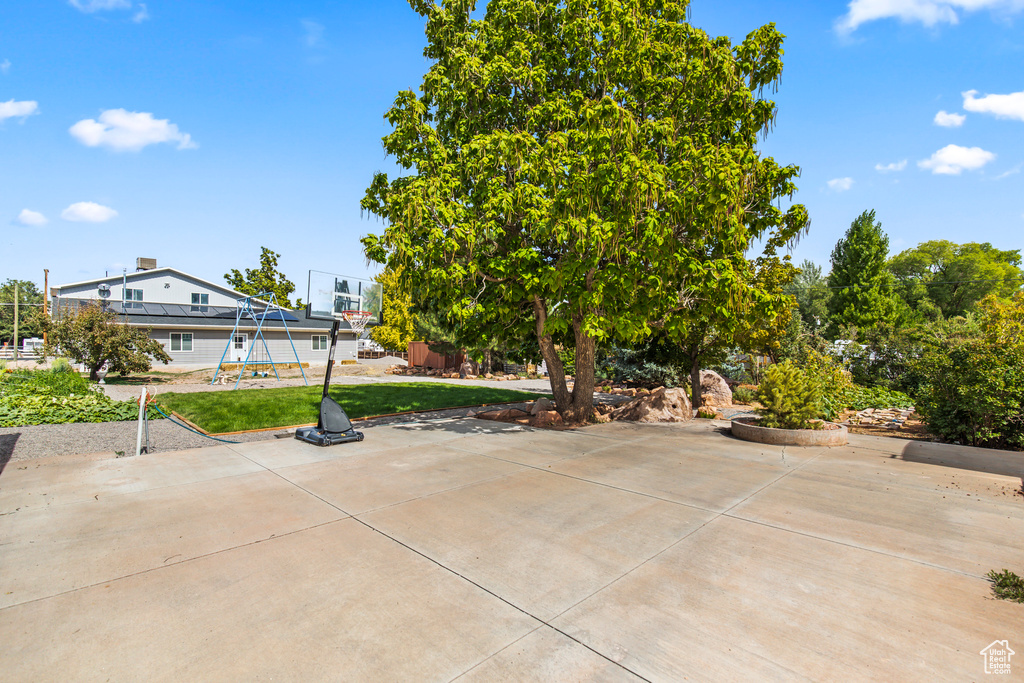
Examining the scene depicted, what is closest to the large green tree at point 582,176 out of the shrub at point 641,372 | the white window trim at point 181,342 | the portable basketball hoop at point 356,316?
the portable basketball hoop at point 356,316

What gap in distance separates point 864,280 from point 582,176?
40.2m

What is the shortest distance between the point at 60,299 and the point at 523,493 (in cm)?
3225

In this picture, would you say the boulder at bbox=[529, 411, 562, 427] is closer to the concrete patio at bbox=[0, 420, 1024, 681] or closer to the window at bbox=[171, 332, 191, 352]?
the concrete patio at bbox=[0, 420, 1024, 681]

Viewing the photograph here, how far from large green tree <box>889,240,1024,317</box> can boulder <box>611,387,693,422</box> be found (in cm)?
4088

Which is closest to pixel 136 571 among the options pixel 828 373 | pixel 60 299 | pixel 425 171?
pixel 425 171

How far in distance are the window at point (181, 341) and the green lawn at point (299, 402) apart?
15.0 metres

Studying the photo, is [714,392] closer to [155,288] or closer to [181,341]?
[181,341]

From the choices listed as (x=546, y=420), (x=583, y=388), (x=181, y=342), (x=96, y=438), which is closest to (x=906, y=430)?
(x=583, y=388)

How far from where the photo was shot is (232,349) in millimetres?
29484

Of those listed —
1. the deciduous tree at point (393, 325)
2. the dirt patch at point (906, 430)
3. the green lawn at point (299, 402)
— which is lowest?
the green lawn at point (299, 402)

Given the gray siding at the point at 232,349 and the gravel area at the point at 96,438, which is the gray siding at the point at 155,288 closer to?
the gray siding at the point at 232,349

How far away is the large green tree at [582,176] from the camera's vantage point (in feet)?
29.2

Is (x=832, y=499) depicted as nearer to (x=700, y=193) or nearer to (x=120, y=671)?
(x=700, y=193)
